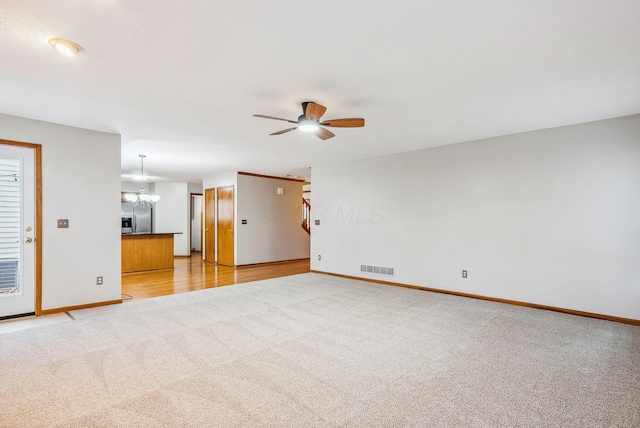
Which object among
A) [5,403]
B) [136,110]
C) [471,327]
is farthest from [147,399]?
[471,327]

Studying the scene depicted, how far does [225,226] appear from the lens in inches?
340

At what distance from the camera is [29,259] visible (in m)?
4.00

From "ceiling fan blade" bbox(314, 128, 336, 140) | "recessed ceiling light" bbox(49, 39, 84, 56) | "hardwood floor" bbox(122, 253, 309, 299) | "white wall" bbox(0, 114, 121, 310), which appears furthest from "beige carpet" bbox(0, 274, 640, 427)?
"recessed ceiling light" bbox(49, 39, 84, 56)

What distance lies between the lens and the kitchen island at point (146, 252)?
747 centimetres

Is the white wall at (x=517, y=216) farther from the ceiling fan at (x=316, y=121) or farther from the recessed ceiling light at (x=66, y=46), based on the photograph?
the recessed ceiling light at (x=66, y=46)

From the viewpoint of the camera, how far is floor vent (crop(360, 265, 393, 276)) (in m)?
6.15

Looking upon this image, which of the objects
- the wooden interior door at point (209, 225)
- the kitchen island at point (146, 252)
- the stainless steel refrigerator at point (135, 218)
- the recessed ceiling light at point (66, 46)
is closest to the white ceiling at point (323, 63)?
the recessed ceiling light at point (66, 46)

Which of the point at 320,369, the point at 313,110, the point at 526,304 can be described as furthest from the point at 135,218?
the point at 526,304

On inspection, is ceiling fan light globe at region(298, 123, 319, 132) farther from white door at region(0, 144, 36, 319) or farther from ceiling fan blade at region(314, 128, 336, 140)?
white door at region(0, 144, 36, 319)

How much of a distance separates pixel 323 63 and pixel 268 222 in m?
6.74

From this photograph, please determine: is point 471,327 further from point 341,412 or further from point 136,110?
point 136,110

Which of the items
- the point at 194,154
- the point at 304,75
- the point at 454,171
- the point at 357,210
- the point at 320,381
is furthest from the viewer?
the point at 357,210

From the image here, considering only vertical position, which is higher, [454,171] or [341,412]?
[454,171]

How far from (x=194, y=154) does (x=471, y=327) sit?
5.26 m
